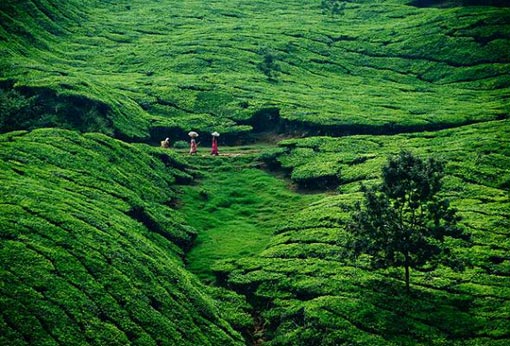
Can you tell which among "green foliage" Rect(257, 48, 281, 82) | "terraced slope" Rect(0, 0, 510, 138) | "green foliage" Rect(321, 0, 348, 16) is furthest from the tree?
"green foliage" Rect(321, 0, 348, 16)

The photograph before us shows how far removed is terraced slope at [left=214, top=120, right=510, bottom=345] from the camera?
3164 cm

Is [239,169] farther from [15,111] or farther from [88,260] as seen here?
[88,260]

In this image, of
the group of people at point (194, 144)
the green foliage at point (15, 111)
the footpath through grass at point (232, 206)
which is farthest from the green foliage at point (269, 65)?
the green foliage at point (15, 111)

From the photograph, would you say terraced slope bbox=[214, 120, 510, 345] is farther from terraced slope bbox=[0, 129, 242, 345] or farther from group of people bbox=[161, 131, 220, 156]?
group of people bbox=[161, 131, 220, 156]

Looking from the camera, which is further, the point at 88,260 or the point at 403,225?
the point at 403,225

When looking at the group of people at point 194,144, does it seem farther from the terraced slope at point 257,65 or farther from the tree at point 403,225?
the tree at point 403,225

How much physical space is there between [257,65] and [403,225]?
4891cm

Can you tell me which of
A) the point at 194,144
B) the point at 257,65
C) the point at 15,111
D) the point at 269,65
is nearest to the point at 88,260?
the point at 15,111

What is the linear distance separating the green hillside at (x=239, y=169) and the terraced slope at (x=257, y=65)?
1.02 ft

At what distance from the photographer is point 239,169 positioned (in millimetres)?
54938

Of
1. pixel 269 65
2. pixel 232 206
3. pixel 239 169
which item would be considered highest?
pixel 269 65

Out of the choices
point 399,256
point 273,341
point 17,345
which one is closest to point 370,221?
point 399,256

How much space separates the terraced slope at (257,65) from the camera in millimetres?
61938

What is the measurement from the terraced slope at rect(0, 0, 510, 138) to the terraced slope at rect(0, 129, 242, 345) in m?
13.1
